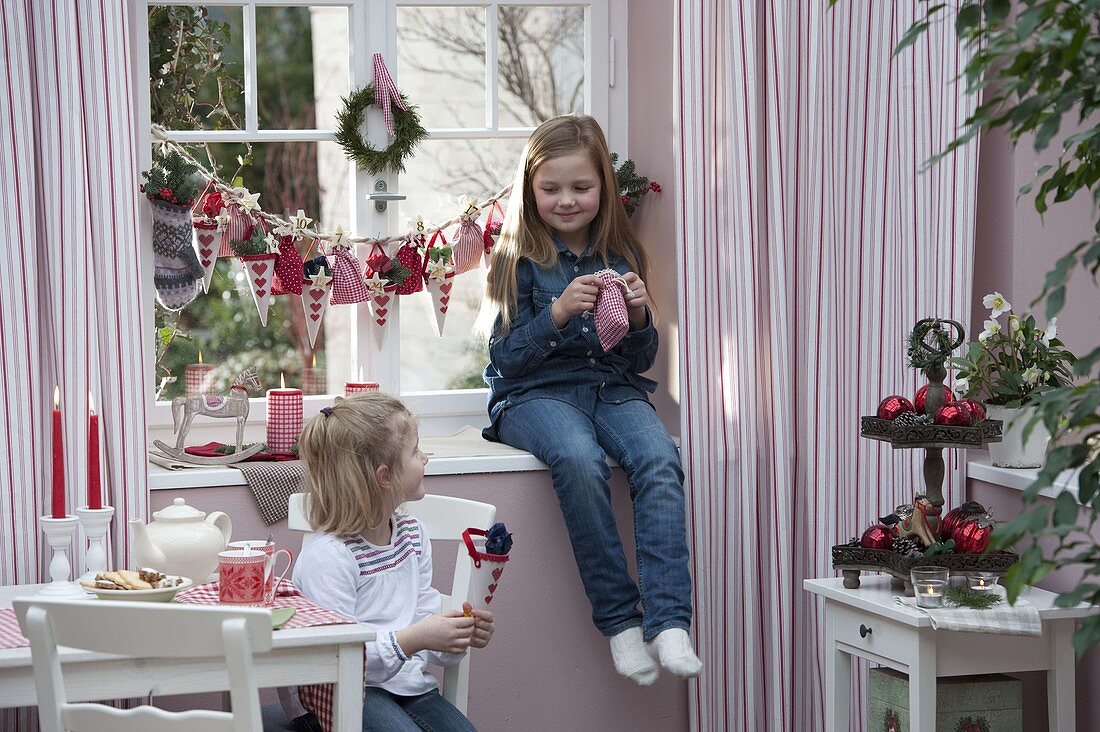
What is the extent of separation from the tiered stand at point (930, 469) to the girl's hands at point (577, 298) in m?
0.66

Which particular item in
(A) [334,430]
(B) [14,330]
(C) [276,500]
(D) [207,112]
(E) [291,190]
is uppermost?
(D) [207,112]

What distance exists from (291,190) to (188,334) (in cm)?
42

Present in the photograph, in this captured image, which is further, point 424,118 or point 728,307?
point 424,118

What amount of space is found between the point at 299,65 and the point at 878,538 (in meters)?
1.74

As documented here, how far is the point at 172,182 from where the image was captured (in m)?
2.84

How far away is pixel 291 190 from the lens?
303 centimetres

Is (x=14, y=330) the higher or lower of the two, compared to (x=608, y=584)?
higher

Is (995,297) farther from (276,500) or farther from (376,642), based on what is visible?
(276,500)

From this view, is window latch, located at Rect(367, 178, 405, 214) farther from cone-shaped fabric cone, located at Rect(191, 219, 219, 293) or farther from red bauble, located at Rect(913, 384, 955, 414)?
red bauble, located at Rect(913, 384, 955, 414)

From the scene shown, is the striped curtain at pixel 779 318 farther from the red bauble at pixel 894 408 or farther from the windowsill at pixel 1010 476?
the red bauble at pixel 894 408

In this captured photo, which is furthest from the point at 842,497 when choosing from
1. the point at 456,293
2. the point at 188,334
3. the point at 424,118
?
the point at 188,334

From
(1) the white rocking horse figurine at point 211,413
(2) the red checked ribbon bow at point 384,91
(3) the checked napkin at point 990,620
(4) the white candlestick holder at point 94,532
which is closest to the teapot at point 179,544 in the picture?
(4) the white candlestick holder at point 94,532

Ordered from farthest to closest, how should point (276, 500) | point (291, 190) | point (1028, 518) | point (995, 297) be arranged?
1. point (291, 190)
2. point (276, 500)
3. point (995, 297)
4. point (1028, 518)

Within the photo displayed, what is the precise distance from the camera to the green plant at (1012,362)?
228 cm
